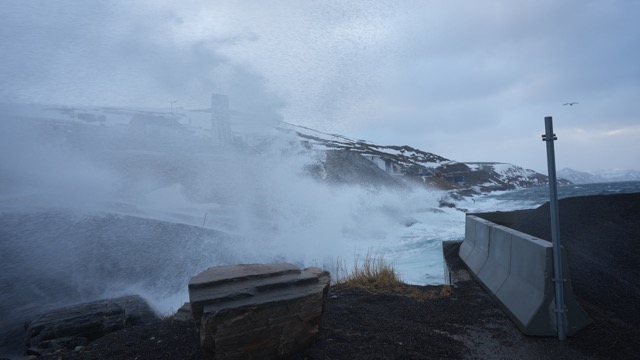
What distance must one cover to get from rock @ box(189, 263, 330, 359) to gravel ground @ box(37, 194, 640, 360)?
35 cm

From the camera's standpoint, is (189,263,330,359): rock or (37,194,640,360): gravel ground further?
(37,194,640,360): gravel ground

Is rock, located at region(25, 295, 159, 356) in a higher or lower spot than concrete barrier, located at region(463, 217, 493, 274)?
lower

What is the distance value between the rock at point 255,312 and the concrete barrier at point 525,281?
8.63 ft

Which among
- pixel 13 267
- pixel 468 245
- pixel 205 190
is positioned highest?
pixel 205 190

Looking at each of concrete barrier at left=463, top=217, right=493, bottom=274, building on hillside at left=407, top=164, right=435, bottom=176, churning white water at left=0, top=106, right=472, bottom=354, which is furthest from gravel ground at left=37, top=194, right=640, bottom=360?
building on hillside at left=407, top=164, right=435, bottom=176

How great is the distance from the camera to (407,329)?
501 centimetres

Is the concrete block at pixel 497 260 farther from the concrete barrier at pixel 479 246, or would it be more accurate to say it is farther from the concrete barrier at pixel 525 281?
the concrete barrier at pixel 479 246

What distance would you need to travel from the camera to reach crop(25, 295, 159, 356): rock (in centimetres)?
627

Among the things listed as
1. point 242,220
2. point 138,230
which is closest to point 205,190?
point 242,220

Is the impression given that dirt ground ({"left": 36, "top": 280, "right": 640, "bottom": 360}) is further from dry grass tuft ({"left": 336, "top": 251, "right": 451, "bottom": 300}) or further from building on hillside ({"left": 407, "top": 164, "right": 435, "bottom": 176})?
building on hillside ({"left": 407, "top": 164, "right": 435, "bottom": 176})

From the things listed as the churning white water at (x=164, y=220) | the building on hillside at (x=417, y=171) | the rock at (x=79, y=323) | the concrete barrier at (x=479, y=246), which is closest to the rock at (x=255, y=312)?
the rock at (x=79, y=323)

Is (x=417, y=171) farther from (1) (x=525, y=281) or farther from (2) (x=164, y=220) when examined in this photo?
(1) (x=525, y=281)

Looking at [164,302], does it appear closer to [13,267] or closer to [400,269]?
[13,267]

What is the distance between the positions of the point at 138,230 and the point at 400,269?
10245 millimetres
